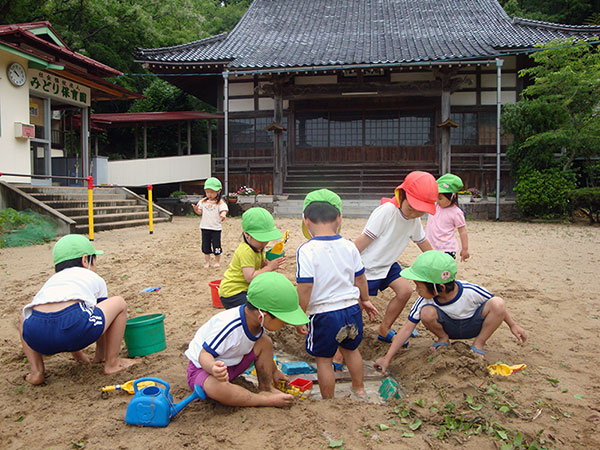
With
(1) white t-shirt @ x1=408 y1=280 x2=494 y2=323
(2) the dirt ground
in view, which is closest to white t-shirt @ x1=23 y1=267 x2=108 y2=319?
(2) the dirt ground

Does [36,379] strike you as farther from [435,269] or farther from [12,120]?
[12,120]

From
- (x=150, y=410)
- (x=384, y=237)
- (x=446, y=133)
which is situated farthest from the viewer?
(x=446, y=133)

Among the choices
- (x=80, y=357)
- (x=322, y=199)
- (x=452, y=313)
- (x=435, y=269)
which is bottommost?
(x=80, y=357)

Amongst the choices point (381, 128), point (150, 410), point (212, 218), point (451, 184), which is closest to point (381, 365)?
point (150, 410)

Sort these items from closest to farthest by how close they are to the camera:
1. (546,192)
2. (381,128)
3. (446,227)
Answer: (446,227) < (546,192) < (381,128)

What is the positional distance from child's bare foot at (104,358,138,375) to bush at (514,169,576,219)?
1288 cm

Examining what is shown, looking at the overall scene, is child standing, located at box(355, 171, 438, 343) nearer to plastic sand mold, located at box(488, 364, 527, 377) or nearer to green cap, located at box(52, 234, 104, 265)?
plastic sand mold, located at box(488, 364, 527, 377)

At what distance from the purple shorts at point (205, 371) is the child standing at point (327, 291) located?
0.42 metres

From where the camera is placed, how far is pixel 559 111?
1327 centimetres

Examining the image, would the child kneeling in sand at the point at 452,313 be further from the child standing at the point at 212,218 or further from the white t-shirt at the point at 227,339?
the child standing at the point at 212,218

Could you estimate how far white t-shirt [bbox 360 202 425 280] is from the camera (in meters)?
3.82

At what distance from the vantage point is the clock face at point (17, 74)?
11.8 m

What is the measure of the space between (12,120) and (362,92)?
1077cm

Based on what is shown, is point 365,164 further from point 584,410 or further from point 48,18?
point 48,18
